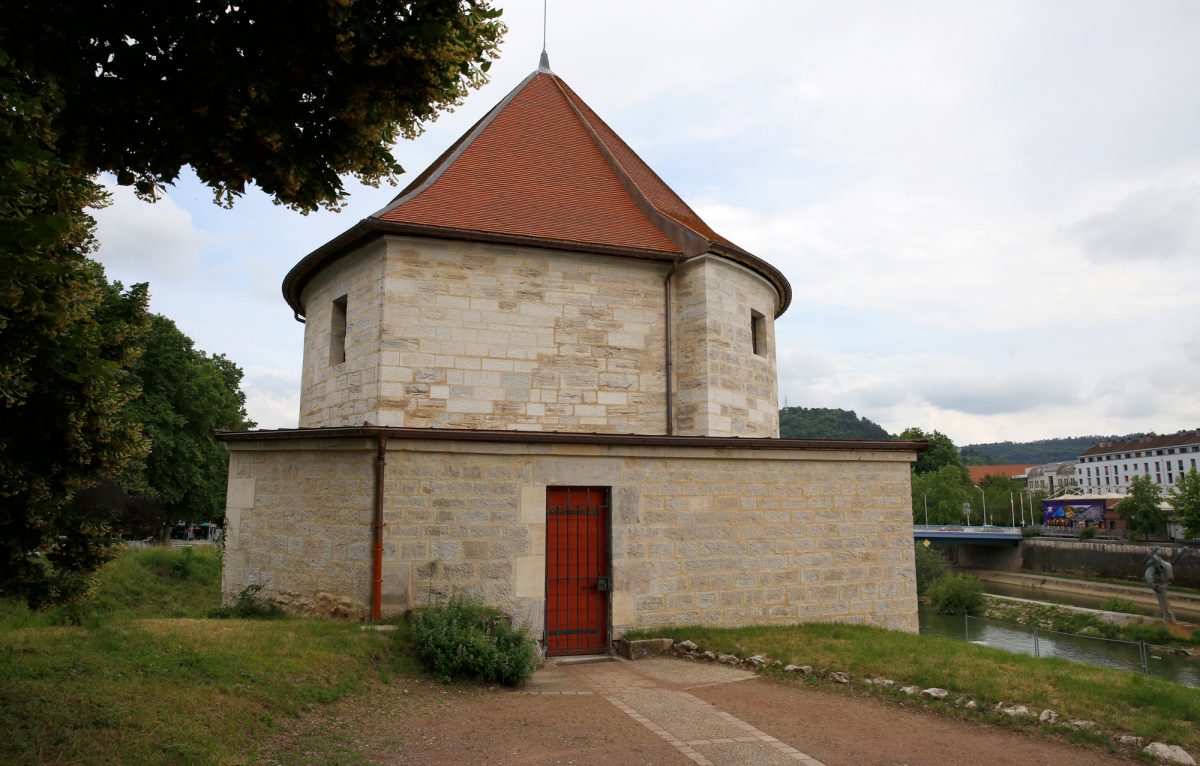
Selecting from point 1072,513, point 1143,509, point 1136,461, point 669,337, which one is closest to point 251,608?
point 669,337

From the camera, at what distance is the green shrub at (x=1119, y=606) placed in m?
31.5

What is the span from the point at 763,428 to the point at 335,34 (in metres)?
9.41

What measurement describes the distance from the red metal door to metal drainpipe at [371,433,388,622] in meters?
1.84

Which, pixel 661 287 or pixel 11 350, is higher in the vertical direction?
pixel 661 287

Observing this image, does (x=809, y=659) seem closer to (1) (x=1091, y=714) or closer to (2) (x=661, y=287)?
(1) (x=1091, y=714)

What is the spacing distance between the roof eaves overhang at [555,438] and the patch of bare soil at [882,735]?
9.78ft

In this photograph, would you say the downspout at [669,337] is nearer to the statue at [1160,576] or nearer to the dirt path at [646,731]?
the dirt path at [646,731]

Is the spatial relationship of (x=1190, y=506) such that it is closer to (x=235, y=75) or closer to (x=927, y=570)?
(x=927, y=570)

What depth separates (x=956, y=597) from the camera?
3181 cm

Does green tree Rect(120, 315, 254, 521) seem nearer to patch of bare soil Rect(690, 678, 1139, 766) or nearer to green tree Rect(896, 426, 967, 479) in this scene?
patch of bare soil Rect(690, 678, 1139, 766)

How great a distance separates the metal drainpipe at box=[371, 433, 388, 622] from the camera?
7.96 meters

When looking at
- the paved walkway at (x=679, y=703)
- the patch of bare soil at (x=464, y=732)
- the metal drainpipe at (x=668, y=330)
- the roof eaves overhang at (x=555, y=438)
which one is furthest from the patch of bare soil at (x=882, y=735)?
the metal drainpipe at (x=668, y=330)

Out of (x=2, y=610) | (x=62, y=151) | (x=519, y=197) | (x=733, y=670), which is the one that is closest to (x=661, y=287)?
(x=519, y=197)

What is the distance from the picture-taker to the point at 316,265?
1205 centimetres
